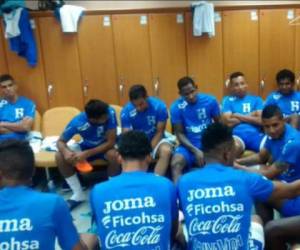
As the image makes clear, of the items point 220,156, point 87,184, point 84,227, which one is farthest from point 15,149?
point 87,184

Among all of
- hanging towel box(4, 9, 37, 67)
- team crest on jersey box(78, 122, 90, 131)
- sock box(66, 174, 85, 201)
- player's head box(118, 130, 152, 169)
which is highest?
hanging towel box(4, 9, 37, 67)

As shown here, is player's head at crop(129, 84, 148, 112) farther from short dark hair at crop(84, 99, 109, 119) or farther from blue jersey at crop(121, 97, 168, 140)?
short dark hair at crop(84, 99, 109, 119)

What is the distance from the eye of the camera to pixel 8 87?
170 inches

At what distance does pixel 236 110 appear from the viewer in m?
4.19

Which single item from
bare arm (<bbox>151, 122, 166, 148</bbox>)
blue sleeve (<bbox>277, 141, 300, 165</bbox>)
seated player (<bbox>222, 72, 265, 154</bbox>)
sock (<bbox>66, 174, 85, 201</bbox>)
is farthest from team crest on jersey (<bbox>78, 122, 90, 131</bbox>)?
blue sleeve (<bbox>277, 141, 300, 165</bbox>)

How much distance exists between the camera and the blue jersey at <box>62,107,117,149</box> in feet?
12.4

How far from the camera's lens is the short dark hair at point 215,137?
1.99 m

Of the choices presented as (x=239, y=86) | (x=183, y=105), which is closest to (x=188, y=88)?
(x=183, y=105)

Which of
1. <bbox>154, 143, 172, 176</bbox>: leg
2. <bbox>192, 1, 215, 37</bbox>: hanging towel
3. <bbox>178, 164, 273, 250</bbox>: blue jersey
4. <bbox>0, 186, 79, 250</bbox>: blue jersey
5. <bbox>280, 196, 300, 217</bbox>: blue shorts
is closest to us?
Result: <bbox>0, 186, 79, 250</bbox>: blue jersey

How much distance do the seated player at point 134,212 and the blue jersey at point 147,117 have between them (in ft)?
6.92

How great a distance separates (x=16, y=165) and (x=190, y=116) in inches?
94.7

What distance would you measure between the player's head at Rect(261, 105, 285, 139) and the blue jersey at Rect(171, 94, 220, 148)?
3.70 feet

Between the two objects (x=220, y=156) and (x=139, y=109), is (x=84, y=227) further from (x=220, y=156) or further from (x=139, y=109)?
(x=220, y=156)

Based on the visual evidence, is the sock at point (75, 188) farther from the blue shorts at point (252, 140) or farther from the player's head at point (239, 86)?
the player's head at point (239, 86)
